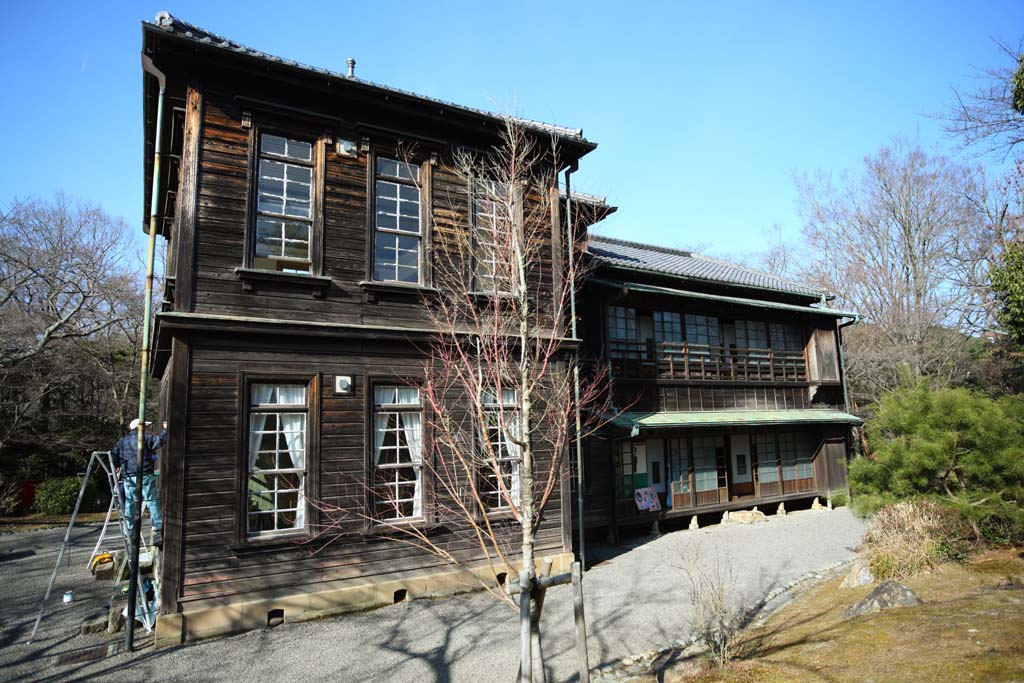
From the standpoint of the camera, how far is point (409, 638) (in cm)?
762

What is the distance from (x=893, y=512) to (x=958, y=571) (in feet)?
3.74

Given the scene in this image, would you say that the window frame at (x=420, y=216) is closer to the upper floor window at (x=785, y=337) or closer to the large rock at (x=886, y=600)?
the large rock at (x=886, y=600)

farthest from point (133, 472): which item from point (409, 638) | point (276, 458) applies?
point (409, 638)

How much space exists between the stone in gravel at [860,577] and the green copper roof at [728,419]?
16.8ft

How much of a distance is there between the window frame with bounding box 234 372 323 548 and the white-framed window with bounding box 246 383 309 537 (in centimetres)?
6

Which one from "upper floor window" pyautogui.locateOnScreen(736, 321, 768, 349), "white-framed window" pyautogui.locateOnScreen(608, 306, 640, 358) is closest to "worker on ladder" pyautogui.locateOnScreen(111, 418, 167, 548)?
"white-framed window" pyautogui.locateOnScreen(608, 306, 640, 358)

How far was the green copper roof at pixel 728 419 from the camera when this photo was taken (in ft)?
46.0

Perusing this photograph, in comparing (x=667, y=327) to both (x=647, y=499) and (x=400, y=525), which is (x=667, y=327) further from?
(x=400, y=525)

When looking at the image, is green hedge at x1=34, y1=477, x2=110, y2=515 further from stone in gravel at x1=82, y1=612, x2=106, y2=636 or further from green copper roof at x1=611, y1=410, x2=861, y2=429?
green copper roof at x1=611, y1=410, x2=861, y2=429

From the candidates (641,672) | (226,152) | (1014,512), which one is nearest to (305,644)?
(641,672)

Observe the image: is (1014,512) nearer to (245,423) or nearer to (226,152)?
(245,423)

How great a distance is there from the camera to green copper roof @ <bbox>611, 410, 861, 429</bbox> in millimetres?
14023

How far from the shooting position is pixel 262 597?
314 inches

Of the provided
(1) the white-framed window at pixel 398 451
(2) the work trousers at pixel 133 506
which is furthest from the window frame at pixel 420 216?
(2) the work trousers at pixel 133 506
